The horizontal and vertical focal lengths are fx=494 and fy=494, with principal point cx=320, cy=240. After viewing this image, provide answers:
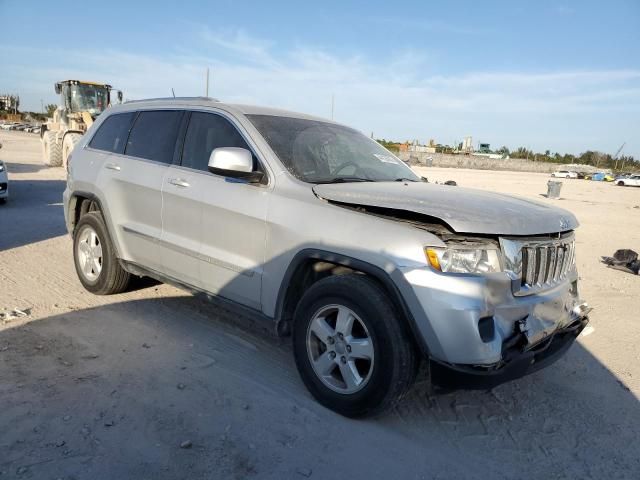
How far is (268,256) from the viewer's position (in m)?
3.30

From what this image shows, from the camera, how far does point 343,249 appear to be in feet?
9.54

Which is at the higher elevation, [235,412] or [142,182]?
[142,182]

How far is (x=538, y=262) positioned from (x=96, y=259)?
13.2 feet

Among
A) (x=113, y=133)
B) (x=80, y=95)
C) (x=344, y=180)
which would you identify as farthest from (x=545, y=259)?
(x=80, y=95)

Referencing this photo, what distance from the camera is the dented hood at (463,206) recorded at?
105 inches

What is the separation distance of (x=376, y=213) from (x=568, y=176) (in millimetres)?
58270

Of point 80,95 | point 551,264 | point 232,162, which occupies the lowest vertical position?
point 551,264

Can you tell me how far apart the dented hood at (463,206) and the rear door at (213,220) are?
0.59m

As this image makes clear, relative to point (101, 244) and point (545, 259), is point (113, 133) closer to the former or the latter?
point (101, 244)

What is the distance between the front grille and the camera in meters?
2.77

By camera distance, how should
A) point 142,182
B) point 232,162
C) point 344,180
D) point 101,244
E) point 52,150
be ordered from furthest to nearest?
1. point 52,150
2. point 101,244
3. point 142,182
4. point 344,180
5. point 232,162

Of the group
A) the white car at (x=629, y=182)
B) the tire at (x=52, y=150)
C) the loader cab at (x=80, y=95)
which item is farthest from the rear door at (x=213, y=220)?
the white car at (x=629, y=182)

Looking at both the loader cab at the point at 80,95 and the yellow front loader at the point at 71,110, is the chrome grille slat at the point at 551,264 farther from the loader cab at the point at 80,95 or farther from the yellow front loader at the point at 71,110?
the loader cab at the point at 80,95

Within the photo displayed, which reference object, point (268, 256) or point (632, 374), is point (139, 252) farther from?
point (632, 374)
